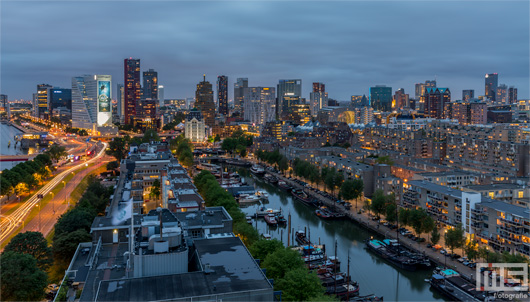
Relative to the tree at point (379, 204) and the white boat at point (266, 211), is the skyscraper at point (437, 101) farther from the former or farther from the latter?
the tree at point (379, 204)

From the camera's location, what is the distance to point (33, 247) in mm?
13102

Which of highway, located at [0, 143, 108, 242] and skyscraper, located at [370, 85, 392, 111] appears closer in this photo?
highway, located at [0, 143, 108, 242]

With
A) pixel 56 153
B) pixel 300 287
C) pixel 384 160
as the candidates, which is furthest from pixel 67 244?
pixel 56 153

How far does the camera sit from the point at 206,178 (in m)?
25.2

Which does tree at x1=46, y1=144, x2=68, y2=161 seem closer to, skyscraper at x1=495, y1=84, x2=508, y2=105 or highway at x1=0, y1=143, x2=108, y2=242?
highway at x1=0, y1=143, x2=108, y2=242

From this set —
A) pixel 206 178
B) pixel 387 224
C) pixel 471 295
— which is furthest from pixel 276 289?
pixel 206 178

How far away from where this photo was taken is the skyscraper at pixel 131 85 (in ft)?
317

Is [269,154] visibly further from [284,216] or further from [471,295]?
[471,295]

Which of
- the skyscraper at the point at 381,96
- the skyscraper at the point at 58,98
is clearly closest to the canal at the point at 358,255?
the skyscraper at the point at 381,96

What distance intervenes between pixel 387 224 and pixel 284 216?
218 inches

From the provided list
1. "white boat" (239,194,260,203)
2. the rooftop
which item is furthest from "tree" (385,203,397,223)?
the rooftop

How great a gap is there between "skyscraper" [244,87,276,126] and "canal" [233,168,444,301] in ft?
200

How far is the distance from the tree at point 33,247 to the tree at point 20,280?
1592 mm

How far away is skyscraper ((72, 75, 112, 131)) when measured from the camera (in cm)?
7394
